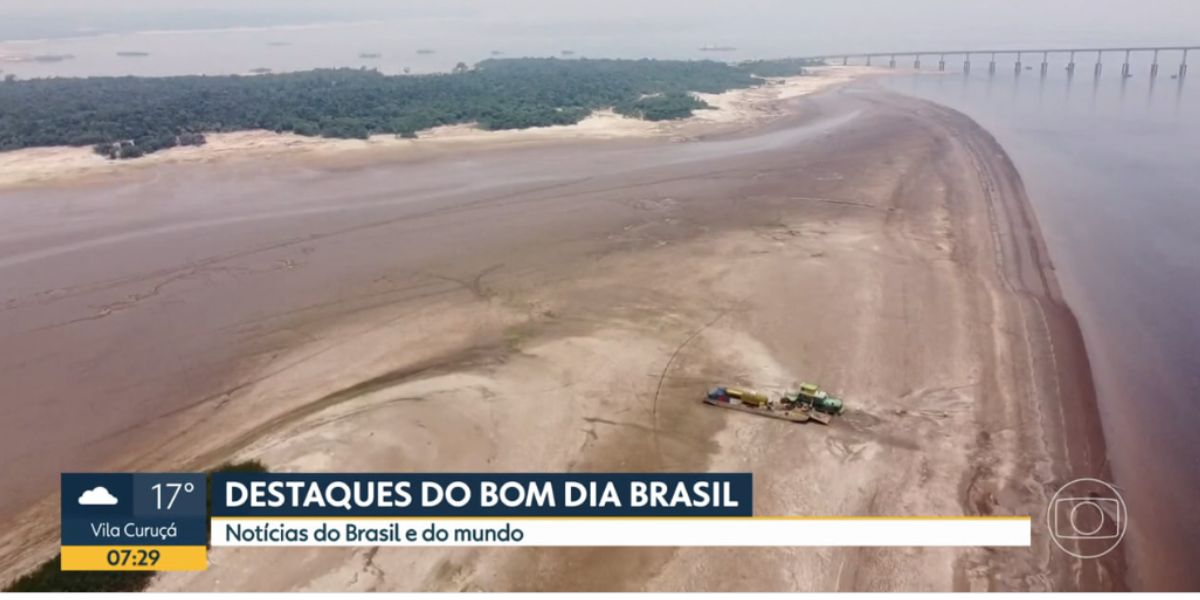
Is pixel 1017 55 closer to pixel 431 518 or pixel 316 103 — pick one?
pixel 316 103

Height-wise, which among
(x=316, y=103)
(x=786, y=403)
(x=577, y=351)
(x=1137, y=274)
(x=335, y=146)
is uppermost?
(x=316, y=103)

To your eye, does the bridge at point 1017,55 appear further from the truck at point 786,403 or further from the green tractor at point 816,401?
the truck at point 786,403

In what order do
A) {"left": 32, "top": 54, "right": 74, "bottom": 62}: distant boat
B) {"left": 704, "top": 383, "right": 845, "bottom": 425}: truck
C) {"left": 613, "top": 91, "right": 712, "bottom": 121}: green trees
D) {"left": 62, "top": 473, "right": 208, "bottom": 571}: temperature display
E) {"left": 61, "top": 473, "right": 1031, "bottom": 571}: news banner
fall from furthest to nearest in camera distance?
{"left": 32, "top": 54, "right": 74, "bottom": 62}: distant boat → {"left": 613, "top": 91, "right": 712, "bottom": 121}: green trees → {"left": 704, "top": 383, "right": 845, "bottom": 425}: truck → {"left": 61, "top": 473, "right": 1031, "bottom": 571}: news banner → {"left": 62, "top": 473, "right": 208, "bottom": 571}: temperature display

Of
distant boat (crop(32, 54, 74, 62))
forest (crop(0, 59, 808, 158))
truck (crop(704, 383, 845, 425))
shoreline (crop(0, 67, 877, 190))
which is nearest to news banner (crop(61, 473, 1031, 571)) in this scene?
truck (crop(704, 383, 845, 425))

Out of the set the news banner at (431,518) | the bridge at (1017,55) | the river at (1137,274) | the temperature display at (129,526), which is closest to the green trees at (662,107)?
the river at (1137,274)

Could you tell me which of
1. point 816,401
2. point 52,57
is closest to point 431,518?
point 816,401

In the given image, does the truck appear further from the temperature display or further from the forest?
the forest
